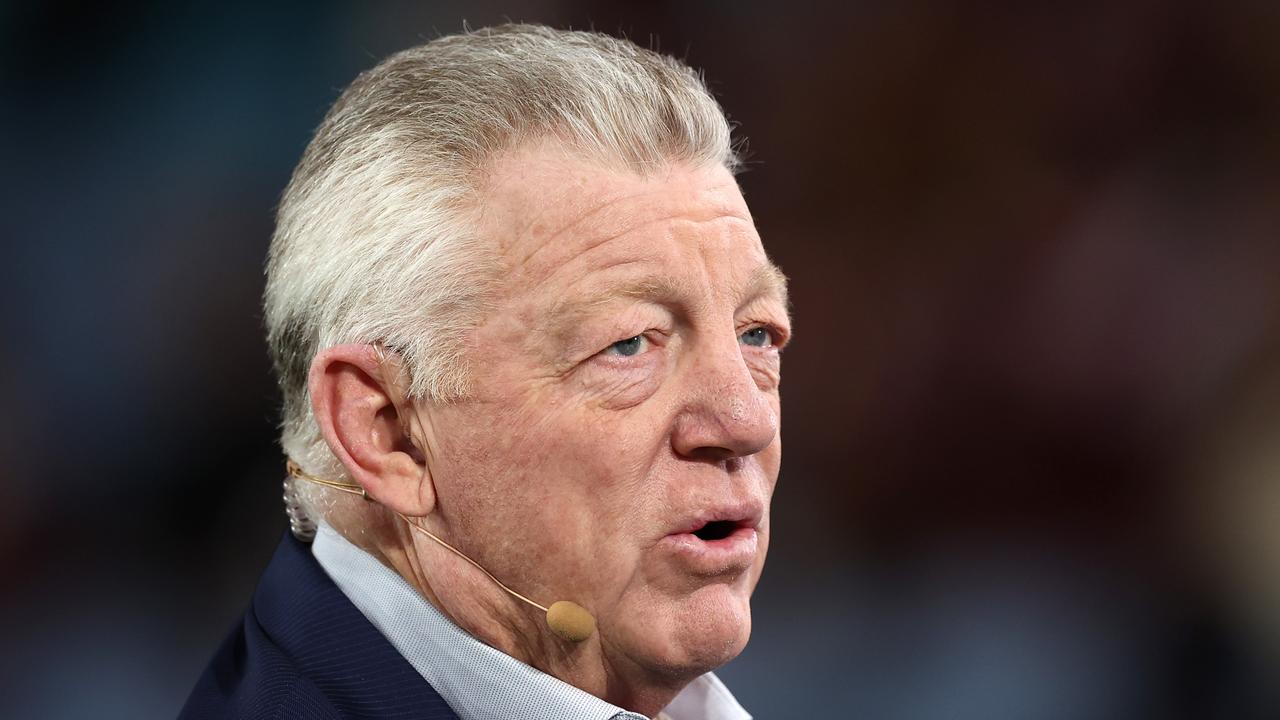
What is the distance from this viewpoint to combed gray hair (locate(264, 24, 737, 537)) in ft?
6.00

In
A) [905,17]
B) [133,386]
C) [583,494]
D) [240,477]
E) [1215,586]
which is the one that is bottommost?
[1215,586]

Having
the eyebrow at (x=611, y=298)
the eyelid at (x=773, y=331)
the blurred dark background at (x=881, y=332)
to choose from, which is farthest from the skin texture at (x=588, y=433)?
the blurred dark background at (x=881, y=332)

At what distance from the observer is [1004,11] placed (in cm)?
416

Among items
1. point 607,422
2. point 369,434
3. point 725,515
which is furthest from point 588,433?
point 369,434

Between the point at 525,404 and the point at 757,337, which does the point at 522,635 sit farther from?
the point at 757,337

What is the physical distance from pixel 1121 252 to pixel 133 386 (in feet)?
10.3

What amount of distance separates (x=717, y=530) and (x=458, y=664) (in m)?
0.46

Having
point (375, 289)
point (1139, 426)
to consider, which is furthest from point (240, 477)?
point (1139, 426)

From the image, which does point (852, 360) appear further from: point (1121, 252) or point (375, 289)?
point (375, 289)

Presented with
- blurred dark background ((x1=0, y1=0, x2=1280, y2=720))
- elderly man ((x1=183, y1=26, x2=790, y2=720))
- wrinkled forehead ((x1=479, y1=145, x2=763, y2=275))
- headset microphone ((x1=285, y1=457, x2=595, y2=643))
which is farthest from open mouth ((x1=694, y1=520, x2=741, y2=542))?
blurred dark background ((x1=0, y1=0, x2=1280, y2=720))

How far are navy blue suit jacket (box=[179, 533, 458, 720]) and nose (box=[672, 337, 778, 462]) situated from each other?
21.3 inches

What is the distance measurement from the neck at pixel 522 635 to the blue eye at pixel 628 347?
395mm

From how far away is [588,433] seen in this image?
181cm

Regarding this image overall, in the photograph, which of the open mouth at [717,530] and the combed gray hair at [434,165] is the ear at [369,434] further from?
the open mouth at [717,530]
